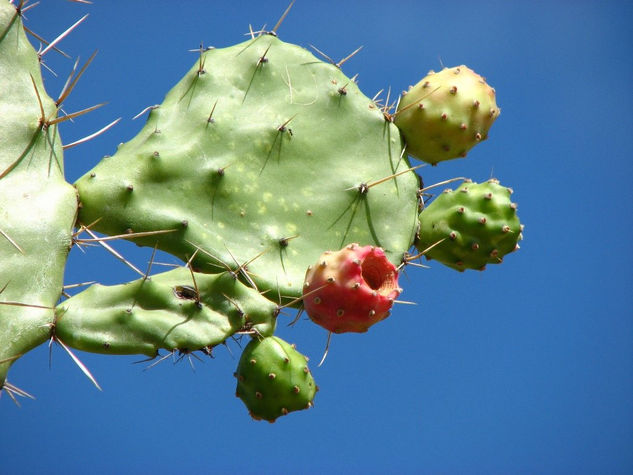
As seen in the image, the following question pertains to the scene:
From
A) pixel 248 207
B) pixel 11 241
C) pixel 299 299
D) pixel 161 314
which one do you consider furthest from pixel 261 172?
pixel 11 241

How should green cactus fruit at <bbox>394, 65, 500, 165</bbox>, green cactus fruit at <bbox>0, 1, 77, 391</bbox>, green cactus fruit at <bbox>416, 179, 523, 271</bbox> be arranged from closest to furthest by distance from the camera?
1. green cactus fruit at <bbox>0, 1, 77, 391</bbox>
2. green cactus fruit at <bbox>416, 179, 523, 271</bbox>
3. green cactus fruit at <bbox>394, 65, 500, 165</bbox>

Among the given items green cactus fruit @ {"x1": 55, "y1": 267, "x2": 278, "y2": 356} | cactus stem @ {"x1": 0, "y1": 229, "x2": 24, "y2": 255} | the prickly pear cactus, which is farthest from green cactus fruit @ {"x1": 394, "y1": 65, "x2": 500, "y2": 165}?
cactus stem @ {"x1": 0, "y1": 229, "x2": 24, "y2": 255}

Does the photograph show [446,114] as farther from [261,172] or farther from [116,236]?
[116,236]

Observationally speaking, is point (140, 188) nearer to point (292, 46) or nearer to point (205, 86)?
point (205, 86)

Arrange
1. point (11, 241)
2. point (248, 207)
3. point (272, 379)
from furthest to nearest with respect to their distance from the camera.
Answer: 1. point (248, 207)
2. point (272, 379)
3. point (11, 241)

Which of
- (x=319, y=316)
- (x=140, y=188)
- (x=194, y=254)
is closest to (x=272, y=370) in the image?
(x=319, y=316)

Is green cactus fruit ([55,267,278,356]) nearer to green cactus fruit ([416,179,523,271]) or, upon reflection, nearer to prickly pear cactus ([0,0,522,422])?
prickly pear cactus ([0,0,522,422])

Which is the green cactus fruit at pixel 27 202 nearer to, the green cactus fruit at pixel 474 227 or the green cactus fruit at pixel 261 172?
the green cactus fruit at pixel 261 172
